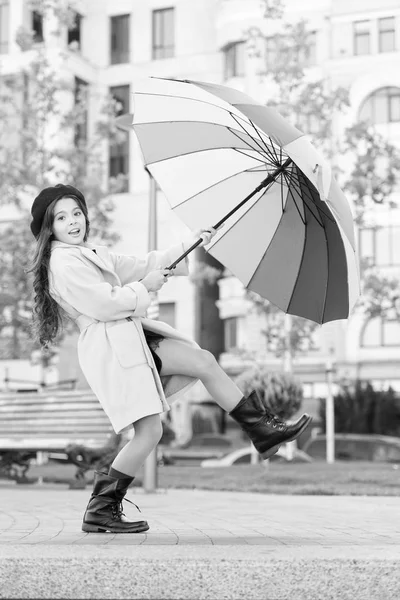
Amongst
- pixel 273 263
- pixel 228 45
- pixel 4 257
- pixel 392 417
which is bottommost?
pixel 392 417

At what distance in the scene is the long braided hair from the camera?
603 cm

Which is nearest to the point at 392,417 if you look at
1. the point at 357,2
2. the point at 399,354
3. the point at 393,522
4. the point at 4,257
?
the point at 399,354

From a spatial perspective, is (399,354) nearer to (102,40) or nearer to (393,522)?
→ (102,40)

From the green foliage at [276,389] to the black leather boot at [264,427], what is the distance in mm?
12240

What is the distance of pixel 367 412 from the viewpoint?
3972cm

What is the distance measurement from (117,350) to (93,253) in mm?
607

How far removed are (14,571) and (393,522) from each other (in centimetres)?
373

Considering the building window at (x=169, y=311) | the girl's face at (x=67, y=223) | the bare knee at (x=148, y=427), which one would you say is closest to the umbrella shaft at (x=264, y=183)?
the girl's face at (x=67, y=223)

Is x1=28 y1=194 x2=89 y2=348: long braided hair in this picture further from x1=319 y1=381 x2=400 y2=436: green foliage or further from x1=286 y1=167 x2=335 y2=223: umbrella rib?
x1=319 y1=381 x2=400 y2=436: green foliage

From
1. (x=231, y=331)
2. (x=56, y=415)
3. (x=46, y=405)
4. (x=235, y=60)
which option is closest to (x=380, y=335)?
(x=231, y=331)

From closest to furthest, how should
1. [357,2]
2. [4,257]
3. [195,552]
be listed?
1. [195,552]
2. [4,257]
3. [357,2]

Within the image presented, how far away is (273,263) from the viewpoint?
685 cm

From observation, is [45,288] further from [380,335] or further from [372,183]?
[380,335]

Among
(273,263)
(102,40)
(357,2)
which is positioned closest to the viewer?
(273,263)
